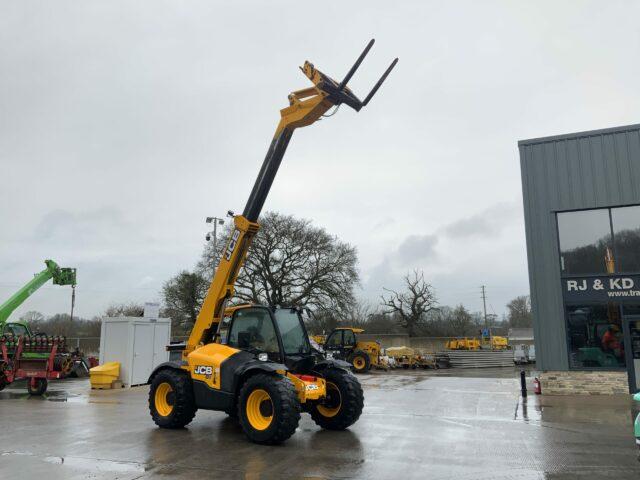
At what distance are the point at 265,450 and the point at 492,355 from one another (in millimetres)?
29969

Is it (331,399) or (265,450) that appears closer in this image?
(265,450)

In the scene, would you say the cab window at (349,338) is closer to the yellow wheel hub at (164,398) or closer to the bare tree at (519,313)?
the yellow wheel hub at (164,398)

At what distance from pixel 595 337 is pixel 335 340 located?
13945 mm

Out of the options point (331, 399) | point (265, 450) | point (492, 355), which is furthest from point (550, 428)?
point (492, 355)

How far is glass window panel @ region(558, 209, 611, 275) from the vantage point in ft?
44.0

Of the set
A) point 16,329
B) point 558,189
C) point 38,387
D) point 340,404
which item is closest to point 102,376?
point 38,387

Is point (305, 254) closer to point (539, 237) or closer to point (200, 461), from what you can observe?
point (539, 237)

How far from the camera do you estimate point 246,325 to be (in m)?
9.07

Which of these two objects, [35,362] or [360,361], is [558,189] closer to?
[360,361]

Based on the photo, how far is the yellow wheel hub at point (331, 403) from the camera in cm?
894

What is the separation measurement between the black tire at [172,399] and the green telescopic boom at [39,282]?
43.9 feet

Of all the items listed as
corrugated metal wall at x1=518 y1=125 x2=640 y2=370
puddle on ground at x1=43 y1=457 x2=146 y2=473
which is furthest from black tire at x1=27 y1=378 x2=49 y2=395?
corrugated metal wall at x1=518 y1=125 x2=640 y2=370

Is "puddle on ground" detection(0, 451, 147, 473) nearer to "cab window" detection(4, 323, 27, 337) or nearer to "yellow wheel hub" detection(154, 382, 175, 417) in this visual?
"yellow wheel hub" detection(154, 382, 175, 417)

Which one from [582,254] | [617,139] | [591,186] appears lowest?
[582,254]
